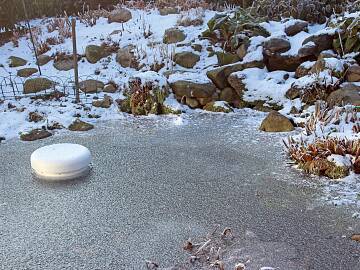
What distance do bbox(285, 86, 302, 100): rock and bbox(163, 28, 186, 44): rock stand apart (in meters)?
3.13

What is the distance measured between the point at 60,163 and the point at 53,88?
12.1 ft

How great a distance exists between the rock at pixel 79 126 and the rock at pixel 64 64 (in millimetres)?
2834

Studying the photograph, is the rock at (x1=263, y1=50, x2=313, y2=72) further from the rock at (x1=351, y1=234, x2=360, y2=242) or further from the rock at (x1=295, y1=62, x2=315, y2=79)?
the rock at (x1=351, y1=234, x2=360, y2=242)

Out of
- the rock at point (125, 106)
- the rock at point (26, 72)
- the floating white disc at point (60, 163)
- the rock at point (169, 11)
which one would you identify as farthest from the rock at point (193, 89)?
the rock at point (169, 11)

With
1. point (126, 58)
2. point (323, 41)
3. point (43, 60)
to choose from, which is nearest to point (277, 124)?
point (323, 41)

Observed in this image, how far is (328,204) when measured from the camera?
3.80m

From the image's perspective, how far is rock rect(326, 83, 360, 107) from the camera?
5938mm

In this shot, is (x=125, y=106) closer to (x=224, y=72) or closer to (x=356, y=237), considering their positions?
(x=224, y=72)

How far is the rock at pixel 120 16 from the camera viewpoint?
10.4m

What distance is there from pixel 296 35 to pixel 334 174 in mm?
4184

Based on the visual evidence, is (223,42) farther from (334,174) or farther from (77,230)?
(77,230)

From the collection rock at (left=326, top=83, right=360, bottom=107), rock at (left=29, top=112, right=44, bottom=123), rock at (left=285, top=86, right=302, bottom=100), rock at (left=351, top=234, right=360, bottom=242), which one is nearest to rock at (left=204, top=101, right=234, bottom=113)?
rock at (left=285, top=86, right=302, bottom=100)

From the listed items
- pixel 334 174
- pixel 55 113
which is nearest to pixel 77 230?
pixel 334 174

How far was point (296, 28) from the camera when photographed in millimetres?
7793
